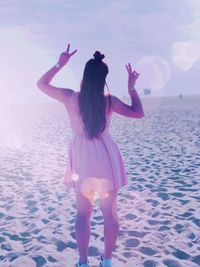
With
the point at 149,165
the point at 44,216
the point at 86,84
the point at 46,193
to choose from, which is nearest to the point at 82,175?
the point at 86,84

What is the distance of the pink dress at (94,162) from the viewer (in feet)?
12.0

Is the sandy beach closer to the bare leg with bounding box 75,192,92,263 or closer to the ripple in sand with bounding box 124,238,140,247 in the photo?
the ripple in sand with bounding box 124,238,140,247

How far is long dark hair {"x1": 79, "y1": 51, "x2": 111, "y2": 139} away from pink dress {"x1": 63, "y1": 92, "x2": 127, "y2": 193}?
0.10m

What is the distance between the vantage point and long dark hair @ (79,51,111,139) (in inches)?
136

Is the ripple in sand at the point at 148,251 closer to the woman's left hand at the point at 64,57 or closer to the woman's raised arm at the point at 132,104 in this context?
the woman's raised arm at the point at 132,104

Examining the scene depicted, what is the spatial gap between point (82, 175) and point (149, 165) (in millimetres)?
6593

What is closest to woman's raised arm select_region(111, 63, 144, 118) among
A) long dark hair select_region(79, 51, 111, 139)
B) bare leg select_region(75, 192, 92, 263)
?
long dark hair select_region(79, 51, 111, 139)

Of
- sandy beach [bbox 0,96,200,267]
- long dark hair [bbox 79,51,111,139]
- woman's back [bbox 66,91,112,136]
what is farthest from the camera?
sandy beach [bbox 0,96,200,267]

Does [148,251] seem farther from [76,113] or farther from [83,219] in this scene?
[76,113]

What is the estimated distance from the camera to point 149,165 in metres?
10.1

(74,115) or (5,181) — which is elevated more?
(74,115)

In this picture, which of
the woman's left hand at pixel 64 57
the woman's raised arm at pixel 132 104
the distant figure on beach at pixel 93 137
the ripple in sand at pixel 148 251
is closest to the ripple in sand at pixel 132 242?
the ripple in sand at pixel 148 251

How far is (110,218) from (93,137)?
832 millimetres

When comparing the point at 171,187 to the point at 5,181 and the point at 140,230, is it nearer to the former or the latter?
the point at 140,230
